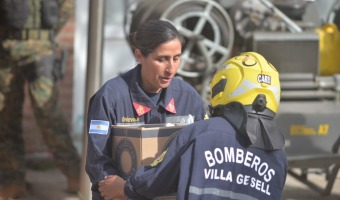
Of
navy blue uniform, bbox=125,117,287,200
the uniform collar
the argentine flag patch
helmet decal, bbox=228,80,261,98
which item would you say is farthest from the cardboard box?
helmet decal, bbox=228,80,261,98

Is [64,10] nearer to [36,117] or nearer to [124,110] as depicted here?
[36,117]

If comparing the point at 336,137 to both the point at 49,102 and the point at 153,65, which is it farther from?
the point at 153,65

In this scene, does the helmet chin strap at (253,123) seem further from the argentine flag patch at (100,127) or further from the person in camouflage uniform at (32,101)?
the person in camouflage uniform at (32,101)

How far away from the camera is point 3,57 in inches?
269

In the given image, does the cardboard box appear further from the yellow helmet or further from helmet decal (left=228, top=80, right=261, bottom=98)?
helmet decal (left=228, top=80, right=261, bottom=98)

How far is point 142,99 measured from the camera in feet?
12.3

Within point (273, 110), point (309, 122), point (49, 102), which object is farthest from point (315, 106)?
point (273, 110)

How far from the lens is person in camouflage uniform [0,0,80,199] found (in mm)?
6789

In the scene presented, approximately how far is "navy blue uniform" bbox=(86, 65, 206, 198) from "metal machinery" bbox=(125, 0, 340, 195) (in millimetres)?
2882

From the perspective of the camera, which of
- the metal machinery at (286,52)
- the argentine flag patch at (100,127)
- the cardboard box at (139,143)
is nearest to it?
Result: the cardboard box at (139,143)

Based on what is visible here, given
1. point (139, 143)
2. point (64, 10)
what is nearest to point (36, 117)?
point (64, 10)

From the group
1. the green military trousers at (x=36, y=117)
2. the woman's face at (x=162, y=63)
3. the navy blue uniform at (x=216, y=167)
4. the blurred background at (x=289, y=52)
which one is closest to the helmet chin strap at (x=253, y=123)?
the navy blue uniform at (x=216, y=167)

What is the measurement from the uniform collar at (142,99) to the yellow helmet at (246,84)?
0.57 m

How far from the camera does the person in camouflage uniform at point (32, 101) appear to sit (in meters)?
6.79
